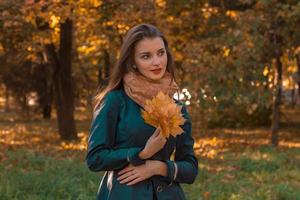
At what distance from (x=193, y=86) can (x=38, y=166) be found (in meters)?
4.37

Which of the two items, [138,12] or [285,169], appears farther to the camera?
[138,12]

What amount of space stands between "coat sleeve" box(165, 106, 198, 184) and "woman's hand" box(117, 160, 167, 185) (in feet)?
0.24

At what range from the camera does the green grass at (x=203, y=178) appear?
7180 mm

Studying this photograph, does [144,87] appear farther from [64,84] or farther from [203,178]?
[64,84]

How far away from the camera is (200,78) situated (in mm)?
12883

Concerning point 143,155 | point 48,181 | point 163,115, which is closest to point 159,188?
point 143,155

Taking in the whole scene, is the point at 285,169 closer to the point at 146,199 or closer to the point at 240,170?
the point at 240,170

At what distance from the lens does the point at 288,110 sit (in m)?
30.4

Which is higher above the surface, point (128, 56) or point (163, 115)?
point (128, 56)

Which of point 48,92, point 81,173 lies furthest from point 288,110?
point 81,173

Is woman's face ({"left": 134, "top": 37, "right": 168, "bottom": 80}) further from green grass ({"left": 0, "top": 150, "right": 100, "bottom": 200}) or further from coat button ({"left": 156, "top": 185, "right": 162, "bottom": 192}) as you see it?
green grass ({"left": 0, "top": 150, "right": 100, "bottom": 200})

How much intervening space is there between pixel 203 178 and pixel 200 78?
4232mm

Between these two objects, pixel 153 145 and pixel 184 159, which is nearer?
pixel 153 145

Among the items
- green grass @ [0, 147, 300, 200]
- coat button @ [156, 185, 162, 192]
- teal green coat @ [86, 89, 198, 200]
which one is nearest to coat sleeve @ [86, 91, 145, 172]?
teal green coat @ [86, 89, 198, 200]
